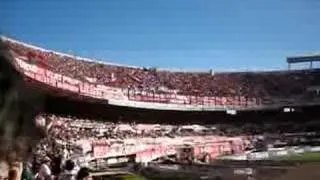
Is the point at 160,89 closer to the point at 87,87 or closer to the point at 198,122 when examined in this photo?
the point at 198,122

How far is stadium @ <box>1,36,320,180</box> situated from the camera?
7.00 meters

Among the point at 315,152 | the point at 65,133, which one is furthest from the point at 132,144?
the point at 315,152

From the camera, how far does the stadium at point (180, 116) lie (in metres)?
7.00

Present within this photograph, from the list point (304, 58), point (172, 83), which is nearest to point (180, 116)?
point (172, 83)

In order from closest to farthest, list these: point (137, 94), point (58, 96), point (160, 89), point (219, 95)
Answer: point (58, 96)
point (137, 94)
point (160, 89)
point (219, 95)

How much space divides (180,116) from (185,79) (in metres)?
1.65

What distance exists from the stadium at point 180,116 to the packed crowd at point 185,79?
0.03 metres

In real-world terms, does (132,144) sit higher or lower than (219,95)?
lower

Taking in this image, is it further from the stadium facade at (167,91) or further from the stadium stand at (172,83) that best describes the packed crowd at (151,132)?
the stadium stand at (172,83)

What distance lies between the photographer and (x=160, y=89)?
11305mm

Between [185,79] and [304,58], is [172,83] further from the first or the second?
[304,58]

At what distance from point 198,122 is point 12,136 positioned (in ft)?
36.5

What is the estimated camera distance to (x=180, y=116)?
11250 mm

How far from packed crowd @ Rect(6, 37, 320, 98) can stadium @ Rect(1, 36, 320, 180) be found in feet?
0.08
